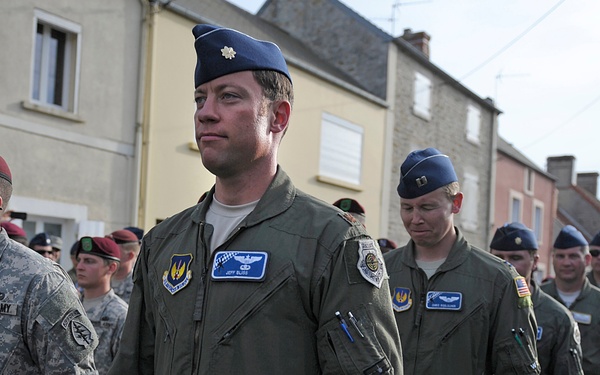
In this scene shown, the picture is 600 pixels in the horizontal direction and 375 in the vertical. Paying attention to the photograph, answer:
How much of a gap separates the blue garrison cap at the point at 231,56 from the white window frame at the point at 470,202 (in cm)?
2197

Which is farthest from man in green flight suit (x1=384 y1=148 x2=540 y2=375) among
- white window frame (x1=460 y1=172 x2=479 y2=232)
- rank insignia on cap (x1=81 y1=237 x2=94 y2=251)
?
white window frame (x1=460 y1=172 x2=479 y2=232)

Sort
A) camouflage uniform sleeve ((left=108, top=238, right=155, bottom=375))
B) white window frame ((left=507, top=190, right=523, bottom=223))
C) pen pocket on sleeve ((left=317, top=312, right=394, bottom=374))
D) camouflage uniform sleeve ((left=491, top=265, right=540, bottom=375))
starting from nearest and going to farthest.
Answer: pen pocket on sleeve ((left=317, top=312, right=394, bottom=374)), camouflage uniform sleeve ((left=108, top=238, right=155, bottom=375)), camouflage uniform sleeve ((left=491, top=265, right=540, bottom=375)), white window frame ((left=507, top=190, right=523, bottom=223))

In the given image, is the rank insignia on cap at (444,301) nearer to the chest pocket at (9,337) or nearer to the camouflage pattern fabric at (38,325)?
the camouflage pattern fabric at (38,325)

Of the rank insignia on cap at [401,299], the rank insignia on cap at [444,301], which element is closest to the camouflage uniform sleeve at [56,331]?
the rank insignia on cap at [401,299]

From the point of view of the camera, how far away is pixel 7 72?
1061cm

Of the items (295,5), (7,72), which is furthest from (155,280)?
(295,5)

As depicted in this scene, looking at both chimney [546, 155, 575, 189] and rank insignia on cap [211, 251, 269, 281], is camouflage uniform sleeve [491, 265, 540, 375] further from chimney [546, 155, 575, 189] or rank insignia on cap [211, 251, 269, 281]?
chimney [546, 155, 575, 189]

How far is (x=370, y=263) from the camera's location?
7.47 feet

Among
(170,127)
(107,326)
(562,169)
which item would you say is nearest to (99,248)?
(107,326)

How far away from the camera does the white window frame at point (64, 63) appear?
1118 centimetres

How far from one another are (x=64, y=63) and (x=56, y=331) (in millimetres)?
9472

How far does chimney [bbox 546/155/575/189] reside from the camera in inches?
1621

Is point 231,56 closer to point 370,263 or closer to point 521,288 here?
point 370,263

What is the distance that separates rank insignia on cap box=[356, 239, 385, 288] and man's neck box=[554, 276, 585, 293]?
475 cm
